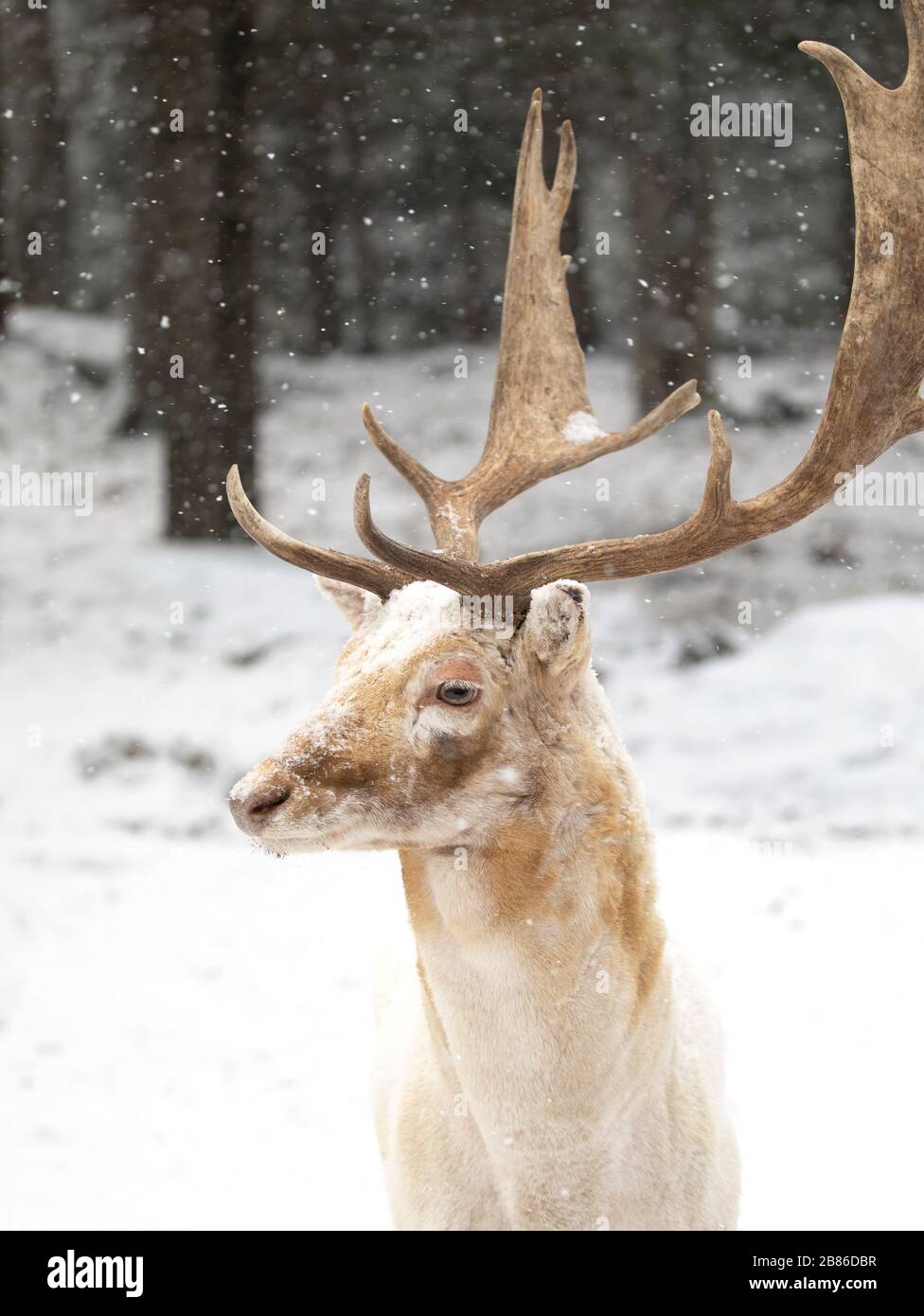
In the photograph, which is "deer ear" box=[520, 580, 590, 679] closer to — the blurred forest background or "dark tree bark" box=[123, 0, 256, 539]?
"dark tree bark" box=[123, 0, 256, 539]

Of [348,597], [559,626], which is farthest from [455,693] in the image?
[348,597]

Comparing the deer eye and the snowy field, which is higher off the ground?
the deer eye

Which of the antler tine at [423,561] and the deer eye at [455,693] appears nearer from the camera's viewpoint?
the deer eye at [455,693]

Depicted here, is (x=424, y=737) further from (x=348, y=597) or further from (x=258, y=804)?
(x=348, y=597)

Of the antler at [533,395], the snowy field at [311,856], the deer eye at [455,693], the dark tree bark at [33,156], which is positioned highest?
the dark tree bark at [33,156]

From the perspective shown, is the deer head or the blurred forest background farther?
the blurred forest background

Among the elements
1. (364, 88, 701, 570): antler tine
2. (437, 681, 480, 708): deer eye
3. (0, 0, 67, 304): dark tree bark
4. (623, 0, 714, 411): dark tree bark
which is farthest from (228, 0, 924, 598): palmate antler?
(0, 0, 67, 304): dark tree bark

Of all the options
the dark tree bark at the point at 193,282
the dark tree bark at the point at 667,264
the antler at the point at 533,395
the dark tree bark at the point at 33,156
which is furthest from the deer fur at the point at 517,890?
the dark tree bark at the point at 33,156

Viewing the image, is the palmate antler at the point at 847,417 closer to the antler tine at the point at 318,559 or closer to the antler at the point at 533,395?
the antler tine at the point at 318,559

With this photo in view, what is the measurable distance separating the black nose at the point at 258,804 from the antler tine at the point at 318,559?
58 centimetres

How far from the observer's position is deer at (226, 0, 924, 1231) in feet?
9.45

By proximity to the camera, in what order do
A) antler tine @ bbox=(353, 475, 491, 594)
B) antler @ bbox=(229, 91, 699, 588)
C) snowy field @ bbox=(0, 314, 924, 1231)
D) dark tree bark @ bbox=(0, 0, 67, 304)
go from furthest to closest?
1. dark tree bark @ bbox=(0, 0, 67, 304)
2. snowy field @ bbox=(0, 314, 924, 1231)
3. antler @ bbox=(229, 91, 699, 588)
4. antler tine @ bbox=(353, 475, 491, 594)

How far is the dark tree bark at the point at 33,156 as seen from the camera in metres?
14.1

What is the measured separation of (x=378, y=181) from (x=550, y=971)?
15707 mm
